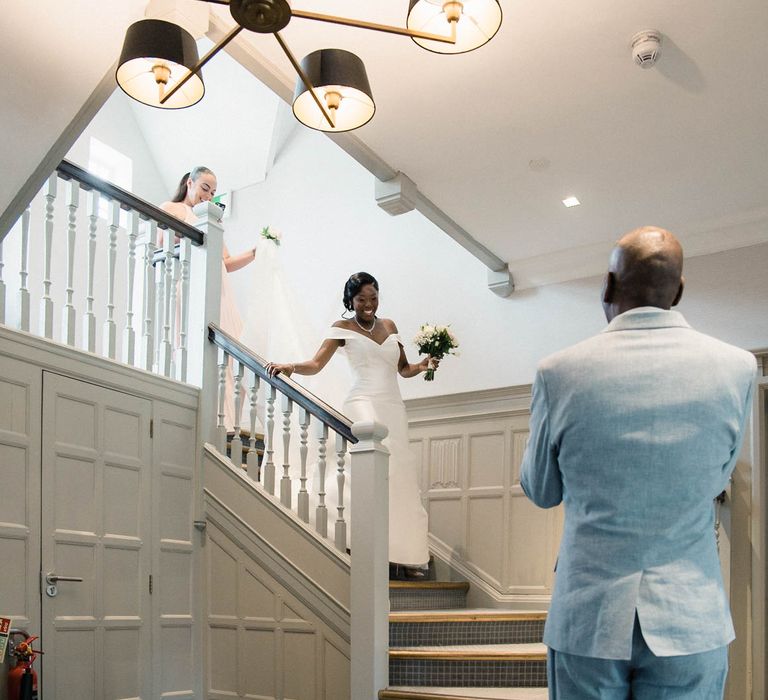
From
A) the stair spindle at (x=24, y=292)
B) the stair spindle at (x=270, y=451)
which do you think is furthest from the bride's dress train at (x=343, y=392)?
the stair spindle at (x=24, y=292)

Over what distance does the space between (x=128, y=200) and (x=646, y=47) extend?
111 inches

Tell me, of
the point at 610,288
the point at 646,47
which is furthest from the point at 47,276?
the point at 610,288

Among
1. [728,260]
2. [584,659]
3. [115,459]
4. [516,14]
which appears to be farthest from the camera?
[728,260]

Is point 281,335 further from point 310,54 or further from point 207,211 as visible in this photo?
point 310,54

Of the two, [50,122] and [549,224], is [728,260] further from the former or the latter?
[50,122]

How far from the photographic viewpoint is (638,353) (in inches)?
65.7

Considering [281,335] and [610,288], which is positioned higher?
[281,335]

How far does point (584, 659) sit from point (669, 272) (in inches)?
28.3

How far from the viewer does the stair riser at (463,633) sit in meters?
4.71

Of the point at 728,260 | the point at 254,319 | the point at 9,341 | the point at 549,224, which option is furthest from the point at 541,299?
the point at 9,341

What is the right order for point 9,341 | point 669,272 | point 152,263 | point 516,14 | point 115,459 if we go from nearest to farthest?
point 669,272, point 516,14, point 9,341, point 115,459, point 152,263

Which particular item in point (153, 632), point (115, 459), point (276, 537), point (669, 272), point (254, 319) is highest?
point (254, 319)

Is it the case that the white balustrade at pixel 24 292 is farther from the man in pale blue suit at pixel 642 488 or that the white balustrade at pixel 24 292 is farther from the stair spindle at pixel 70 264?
the man in pale blue suit at pixel 642 488

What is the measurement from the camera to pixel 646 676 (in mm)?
1572
